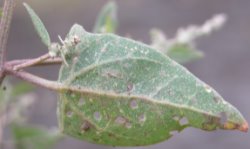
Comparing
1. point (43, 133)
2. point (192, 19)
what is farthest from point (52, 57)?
point (192, 19)

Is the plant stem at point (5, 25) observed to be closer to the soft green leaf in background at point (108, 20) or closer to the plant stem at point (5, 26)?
the plant stem at point (5, 26)

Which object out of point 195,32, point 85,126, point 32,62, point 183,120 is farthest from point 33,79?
point 195,32

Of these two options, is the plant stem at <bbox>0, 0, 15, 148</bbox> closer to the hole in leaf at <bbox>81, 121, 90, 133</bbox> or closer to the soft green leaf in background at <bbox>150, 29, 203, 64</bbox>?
the hole in leaf at <bbox>81, 121, 90, 133</bbox>

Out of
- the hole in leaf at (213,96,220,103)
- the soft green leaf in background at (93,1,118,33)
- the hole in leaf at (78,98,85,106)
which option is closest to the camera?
the hole in leaf at (213,96,220,103)

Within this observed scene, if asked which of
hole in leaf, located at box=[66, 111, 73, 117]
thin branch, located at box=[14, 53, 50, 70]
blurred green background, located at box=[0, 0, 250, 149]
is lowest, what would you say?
hole in leaf, located at box=[66, 111, 73, 117]

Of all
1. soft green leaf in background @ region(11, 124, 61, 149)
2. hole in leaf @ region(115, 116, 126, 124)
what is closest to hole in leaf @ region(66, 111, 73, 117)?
hole in leaf @ region(115, 116, 126, 124)

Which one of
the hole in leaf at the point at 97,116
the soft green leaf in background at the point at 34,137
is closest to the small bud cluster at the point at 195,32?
the soft green leaf in background at the point at 34,137

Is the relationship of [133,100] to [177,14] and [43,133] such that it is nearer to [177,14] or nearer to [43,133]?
[43,133]
